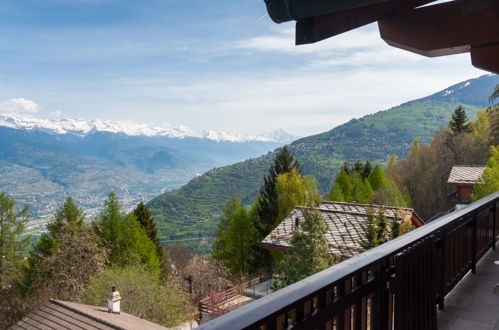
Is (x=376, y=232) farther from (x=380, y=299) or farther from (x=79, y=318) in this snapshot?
(x=380, y=299)

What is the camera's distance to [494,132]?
2605cm

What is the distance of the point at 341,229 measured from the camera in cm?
1955

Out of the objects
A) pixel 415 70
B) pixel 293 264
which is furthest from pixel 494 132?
pixel 415 70

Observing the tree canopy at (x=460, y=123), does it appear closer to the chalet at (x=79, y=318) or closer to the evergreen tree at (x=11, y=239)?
the chalet at (x=79, y=318)

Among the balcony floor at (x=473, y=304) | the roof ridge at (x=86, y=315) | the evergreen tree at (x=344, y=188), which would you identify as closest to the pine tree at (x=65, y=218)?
the roof ridge at (x=86, y=315)

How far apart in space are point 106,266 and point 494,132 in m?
24.5

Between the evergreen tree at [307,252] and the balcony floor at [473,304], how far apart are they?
10.3 m

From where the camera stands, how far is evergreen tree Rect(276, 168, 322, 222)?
31.2 m

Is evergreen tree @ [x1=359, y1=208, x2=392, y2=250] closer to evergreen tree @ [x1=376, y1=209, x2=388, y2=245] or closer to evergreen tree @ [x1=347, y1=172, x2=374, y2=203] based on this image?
evergreen tree @ [x1=376, y1=209, x2=388, y2=245]

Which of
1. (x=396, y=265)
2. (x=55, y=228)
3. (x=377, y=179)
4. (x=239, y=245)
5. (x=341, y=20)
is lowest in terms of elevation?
(x=239, y=245)

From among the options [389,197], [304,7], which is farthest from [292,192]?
[304,7]

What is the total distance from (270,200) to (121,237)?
12.7 m

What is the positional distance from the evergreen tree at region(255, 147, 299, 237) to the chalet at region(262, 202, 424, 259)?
9.47 m

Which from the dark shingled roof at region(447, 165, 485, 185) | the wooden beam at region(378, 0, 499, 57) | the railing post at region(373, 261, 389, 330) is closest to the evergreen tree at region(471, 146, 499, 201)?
the dark shingled roof at region(447, 165, 485, 185)
